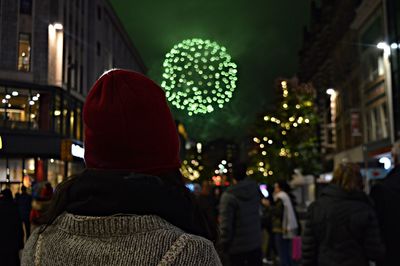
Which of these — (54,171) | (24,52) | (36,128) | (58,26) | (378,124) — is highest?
(58,26)

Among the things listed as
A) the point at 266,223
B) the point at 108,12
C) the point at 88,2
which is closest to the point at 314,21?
the point at 108,12

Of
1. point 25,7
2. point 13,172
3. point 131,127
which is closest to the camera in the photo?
point 131,127

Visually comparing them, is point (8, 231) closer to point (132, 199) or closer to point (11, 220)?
point (11, 220)

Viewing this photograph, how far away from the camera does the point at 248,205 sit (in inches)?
302

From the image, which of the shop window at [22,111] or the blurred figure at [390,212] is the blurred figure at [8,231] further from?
the shop window at [22,111]

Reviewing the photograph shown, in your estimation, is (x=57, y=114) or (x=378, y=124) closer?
(x=57, y=114)

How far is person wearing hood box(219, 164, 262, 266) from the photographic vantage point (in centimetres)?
746

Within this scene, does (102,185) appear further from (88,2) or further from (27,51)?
(88,2)

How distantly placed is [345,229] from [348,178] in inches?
19.6

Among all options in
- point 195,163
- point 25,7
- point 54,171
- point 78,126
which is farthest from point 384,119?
point 195,163

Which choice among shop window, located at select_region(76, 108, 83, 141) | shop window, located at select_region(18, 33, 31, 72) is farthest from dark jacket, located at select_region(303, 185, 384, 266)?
shop window, located at select_region(76, 108, 83, 141)

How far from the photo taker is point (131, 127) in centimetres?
161

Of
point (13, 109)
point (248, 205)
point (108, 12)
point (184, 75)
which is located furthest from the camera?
point (108, 12)

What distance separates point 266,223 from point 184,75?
825 cm
